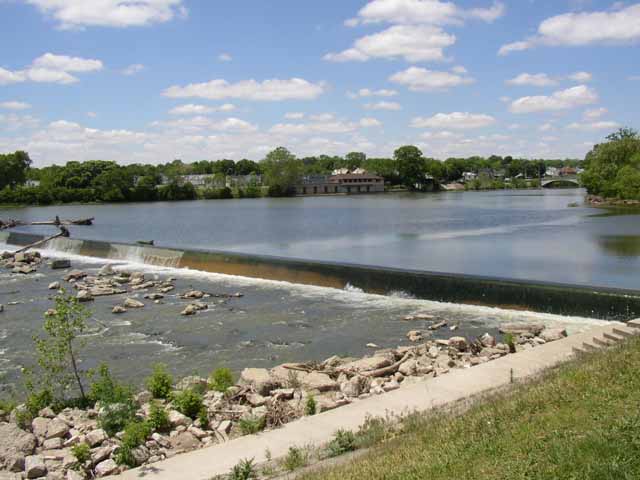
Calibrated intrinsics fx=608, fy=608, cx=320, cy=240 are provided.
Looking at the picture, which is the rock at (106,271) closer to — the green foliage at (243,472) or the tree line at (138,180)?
the green foliage at (243,472)

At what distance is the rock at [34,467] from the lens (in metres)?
7.08

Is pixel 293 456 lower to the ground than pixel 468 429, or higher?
lower

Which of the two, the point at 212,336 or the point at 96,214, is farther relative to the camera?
the point at 96,214

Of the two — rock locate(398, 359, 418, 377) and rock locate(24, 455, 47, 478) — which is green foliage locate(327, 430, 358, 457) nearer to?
rock locate(24, 455, 47, 478)

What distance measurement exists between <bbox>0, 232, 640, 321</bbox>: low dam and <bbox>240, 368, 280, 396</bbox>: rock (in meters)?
9.00

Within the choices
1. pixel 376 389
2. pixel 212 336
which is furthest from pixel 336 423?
pixel 212 336

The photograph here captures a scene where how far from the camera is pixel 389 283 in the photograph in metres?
20.4

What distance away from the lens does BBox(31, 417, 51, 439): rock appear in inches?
339

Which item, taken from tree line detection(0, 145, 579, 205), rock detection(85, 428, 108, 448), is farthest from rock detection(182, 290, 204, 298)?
tree line detection(0, 145, 579, 205)

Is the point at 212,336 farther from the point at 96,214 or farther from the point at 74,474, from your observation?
the point at 96,214

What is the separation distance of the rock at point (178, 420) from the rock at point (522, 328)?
840 cm

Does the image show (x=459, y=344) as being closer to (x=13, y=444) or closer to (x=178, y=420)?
(x=178, y=420)

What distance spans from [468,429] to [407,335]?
9024 mm

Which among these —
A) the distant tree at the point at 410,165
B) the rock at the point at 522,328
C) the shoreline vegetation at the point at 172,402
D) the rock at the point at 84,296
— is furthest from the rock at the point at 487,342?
the distant tree at the point at 410,165
